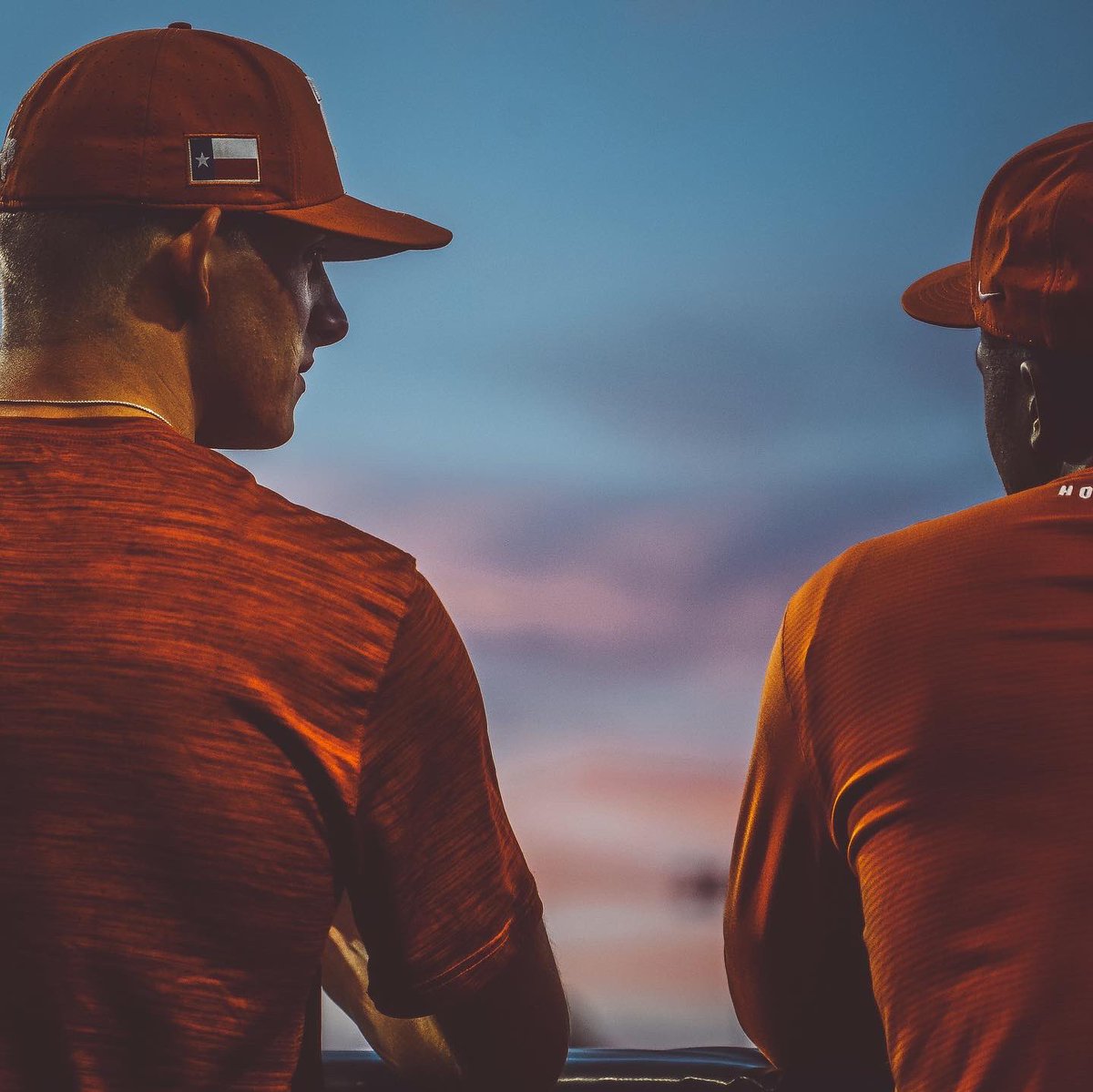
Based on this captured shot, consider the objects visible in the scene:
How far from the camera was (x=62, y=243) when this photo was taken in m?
1.53

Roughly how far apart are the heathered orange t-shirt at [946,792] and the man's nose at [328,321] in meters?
0.72

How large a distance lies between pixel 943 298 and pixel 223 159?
4.25 feet

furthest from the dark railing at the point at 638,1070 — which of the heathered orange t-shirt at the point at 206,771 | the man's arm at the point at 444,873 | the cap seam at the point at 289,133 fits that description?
the cap seam at the point at 289,133

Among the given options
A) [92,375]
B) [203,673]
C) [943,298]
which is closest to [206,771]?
[203,673]

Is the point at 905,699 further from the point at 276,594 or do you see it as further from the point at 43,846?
the point at 43,846

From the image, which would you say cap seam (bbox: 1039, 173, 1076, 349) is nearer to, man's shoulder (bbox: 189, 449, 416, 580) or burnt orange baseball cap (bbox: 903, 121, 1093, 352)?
burnt orange baseball cap (bbox: 903, 121, 1093, 352)

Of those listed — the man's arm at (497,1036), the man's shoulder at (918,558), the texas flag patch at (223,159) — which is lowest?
the man's arm at (497,1036)

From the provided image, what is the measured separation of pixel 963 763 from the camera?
4.91 ft

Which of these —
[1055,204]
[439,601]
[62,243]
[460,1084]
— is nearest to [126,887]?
[439,601]

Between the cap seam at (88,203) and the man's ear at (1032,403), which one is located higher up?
the cap seam at (88,203)

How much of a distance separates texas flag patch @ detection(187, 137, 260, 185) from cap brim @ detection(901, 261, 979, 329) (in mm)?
1245

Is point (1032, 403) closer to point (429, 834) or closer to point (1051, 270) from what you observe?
point (1051, 270)

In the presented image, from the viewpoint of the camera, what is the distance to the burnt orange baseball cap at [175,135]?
1564mm

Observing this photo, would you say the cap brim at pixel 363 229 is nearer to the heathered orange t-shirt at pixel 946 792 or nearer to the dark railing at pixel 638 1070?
the heathered orange t-shirt at pixel 946 792
